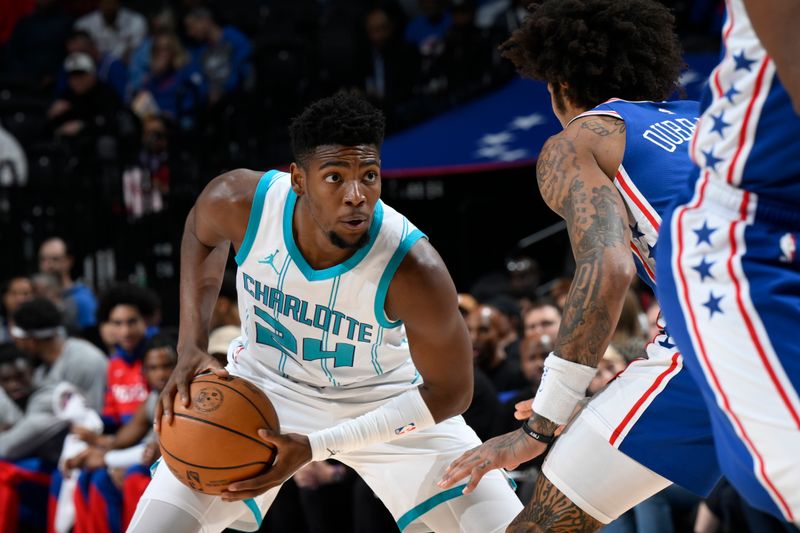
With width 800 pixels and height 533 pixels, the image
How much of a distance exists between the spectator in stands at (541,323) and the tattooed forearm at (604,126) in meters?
3.09

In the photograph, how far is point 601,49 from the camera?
3.21 metres

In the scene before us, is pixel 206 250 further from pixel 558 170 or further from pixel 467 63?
pixel 467 63

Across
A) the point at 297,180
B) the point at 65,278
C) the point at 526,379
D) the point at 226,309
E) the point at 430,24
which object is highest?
the point at 430,24

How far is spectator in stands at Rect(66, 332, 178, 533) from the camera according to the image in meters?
6.18

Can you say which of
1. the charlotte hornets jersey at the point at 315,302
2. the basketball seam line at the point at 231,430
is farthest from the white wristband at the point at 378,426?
the charlotte hornets jersey at the point at 315,302

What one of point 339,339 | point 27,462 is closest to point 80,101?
point 27,462

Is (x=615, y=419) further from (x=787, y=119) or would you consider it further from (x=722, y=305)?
(x=787, y=119)

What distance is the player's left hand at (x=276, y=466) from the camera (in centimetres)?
341

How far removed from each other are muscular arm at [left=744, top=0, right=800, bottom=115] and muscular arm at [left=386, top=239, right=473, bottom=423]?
63.2 inches

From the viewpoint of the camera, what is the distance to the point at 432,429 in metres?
3.71

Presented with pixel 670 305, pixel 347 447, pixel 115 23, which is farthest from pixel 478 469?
pixel 115 23

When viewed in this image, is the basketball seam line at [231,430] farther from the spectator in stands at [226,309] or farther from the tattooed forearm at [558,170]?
the spectator in stands at [226,309]

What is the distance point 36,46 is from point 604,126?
9.50 meters

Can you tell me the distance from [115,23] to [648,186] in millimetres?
9445
